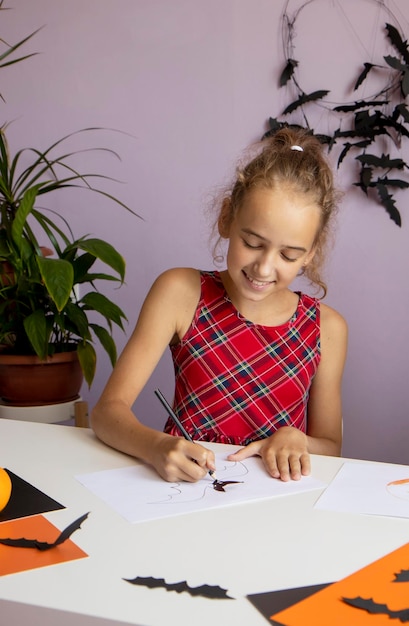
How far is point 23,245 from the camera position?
2127 mm

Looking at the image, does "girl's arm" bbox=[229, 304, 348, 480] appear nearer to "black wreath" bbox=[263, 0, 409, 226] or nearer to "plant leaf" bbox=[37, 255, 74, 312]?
"plant leaf" bbox=[37, 255, 74, 312]

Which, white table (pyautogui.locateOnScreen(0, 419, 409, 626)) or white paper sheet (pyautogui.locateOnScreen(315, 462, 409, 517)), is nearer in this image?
white table (pyautogui.locateOnScreen(0, 419, 409, 626))

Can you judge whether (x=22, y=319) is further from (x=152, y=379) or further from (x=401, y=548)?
(x=401, y=548)

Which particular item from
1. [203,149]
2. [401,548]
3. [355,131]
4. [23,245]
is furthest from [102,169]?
[401,548]

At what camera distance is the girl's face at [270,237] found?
132cm

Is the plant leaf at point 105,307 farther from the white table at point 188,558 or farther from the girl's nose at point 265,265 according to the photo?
the white table at point 188,558

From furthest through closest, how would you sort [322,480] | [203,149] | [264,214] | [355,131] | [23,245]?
[203,149] → [355,131] → [23,245] → [264,214] → [322,480]

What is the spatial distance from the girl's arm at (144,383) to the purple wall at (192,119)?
1040 millimetres

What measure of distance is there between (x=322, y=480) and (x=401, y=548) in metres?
0.23

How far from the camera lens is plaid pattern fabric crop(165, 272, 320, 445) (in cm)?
A: 152

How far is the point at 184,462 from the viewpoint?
0.98m

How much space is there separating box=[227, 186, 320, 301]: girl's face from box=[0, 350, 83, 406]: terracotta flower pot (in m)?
0.92

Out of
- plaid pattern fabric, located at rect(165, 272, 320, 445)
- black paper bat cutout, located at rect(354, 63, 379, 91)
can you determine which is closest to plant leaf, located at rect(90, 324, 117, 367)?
plaid pattern fabric, located at rect(165, 272, 320, 445)

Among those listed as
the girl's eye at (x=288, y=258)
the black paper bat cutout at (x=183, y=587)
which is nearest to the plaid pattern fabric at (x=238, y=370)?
the girl's eye at (x=288, y=258)
